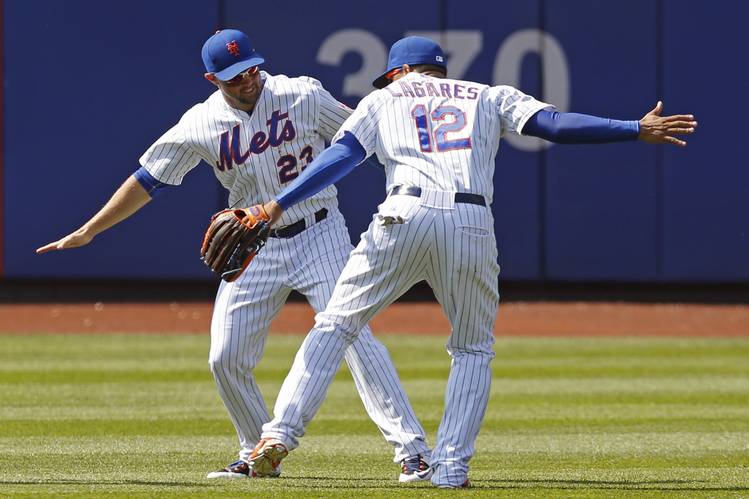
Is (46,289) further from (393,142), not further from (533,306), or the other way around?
(393,142)

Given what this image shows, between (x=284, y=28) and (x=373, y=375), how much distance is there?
39.6ft

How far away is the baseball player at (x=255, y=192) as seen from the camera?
244 inches

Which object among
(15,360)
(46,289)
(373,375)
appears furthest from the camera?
(46,289)

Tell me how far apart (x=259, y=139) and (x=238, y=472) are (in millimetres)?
1365

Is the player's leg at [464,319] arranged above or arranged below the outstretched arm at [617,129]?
below

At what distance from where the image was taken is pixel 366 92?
57.5 feet

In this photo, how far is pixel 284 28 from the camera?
17.7m

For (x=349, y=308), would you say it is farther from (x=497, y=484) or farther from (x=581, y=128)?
(x=581, y=128)

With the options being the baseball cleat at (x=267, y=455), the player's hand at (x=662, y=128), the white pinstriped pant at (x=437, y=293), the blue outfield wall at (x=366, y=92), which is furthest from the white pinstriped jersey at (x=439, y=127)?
the blue outfield wall at (x=366, y=92)

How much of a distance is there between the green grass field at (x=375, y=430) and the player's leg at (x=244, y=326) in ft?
1.28

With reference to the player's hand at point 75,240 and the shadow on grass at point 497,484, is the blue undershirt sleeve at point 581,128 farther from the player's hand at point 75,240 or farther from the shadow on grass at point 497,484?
the player's hand at point 75,240

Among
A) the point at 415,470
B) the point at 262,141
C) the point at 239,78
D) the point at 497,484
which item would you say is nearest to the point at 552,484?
the point at 497,484

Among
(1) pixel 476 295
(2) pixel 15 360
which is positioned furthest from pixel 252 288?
(2) pixel 15 360

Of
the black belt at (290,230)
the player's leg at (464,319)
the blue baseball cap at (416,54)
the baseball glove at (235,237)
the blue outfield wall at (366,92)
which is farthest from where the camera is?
the blue outfield wall at (366,92)
